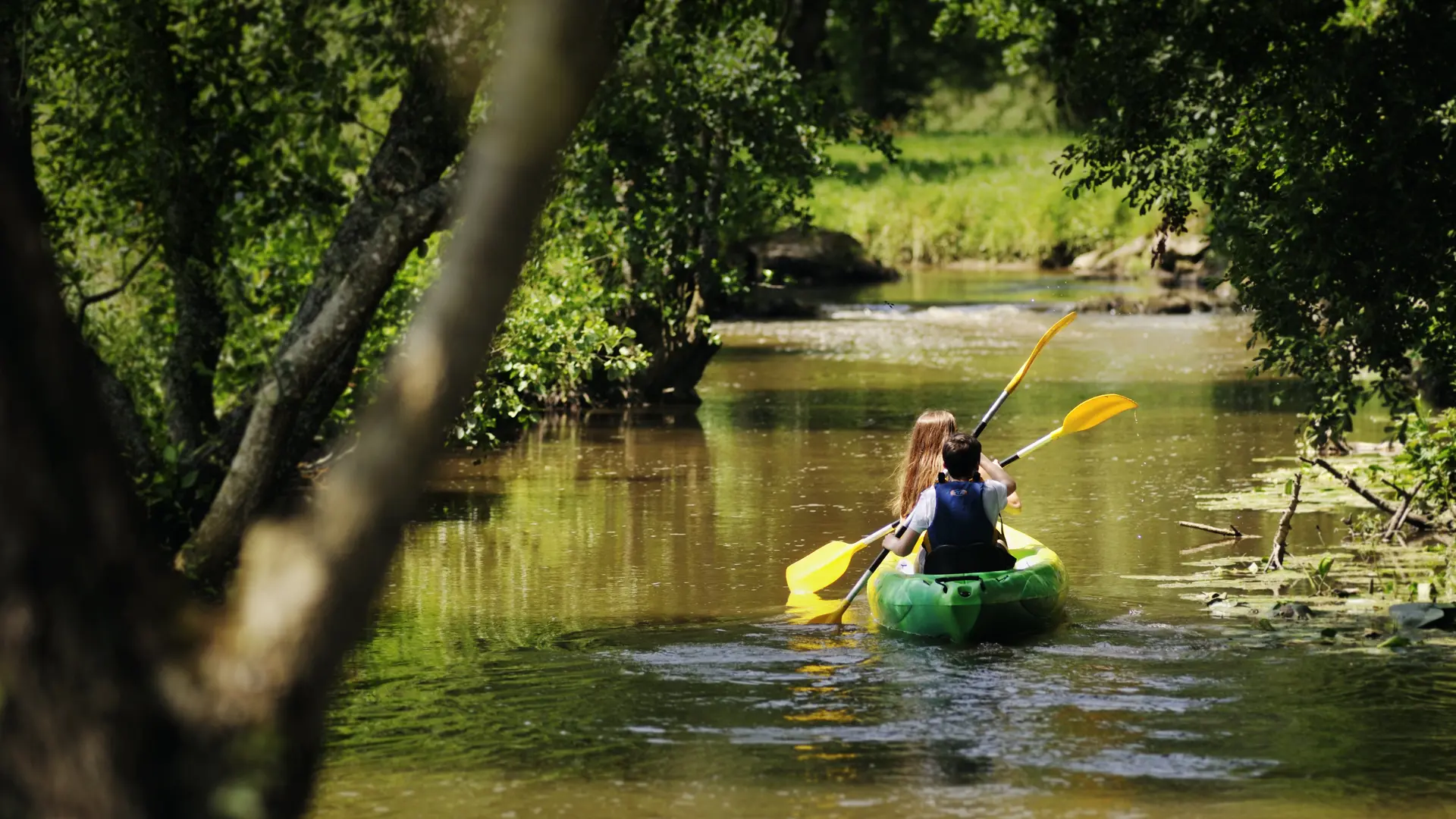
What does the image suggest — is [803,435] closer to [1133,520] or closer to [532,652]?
[1133,520]

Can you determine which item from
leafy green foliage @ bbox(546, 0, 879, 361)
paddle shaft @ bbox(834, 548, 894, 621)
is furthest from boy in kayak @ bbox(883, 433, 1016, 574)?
leafy green foliage @ bbox(546, 0, 879, 361)

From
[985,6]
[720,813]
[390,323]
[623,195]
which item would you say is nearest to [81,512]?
[720,813]

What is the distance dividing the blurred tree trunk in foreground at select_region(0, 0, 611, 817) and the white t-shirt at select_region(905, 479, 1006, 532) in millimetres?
5833

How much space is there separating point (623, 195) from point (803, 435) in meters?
2.86

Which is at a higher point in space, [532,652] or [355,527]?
[355,527]

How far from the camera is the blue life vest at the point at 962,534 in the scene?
9.21m

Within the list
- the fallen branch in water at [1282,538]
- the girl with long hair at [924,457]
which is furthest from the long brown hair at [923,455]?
the fallen branch in water at [1282,538]

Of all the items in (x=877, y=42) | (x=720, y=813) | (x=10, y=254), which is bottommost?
(x=720, y=813)

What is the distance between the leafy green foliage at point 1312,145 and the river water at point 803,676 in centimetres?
161

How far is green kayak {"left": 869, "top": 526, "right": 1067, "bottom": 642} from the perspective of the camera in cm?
898

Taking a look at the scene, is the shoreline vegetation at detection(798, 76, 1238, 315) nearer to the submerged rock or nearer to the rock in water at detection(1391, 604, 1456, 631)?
the submerged rock

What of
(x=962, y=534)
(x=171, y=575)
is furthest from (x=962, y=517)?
(x=171, y=575)

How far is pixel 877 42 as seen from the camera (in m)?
51.6

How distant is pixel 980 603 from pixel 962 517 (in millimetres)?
480
